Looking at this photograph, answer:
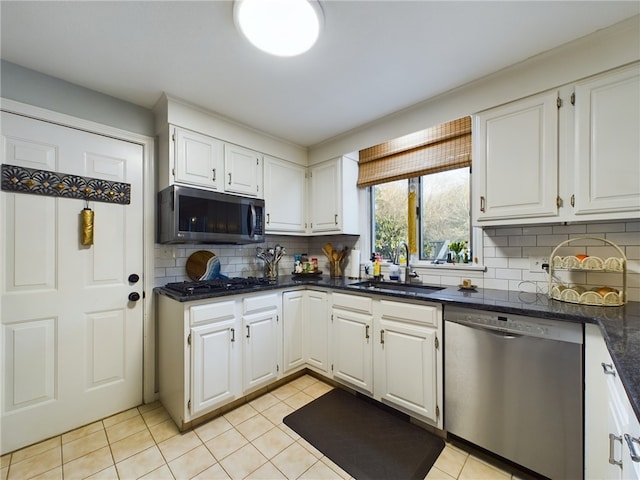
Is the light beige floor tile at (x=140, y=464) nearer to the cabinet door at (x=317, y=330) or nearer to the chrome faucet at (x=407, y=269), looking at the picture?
the cabinet door at (x=317, y=330)

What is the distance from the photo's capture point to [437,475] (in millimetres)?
1452

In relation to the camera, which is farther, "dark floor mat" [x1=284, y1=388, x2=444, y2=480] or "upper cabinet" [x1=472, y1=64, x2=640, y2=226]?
"dark floor mat" [x1=284, y1=388, x2=444, y2=480]

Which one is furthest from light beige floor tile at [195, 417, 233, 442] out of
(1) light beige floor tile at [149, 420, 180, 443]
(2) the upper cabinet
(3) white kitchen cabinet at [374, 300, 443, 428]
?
(2) the upper cabinet

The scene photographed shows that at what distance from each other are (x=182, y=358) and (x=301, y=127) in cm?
216

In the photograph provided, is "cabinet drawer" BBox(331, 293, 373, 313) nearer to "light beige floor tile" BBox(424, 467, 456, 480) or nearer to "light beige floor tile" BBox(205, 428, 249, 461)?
"light beige floor tile" BBox(424, 467, 456, 480)

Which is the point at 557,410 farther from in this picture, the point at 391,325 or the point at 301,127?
the point at 301,127

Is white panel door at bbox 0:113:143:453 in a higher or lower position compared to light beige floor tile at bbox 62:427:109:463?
higher

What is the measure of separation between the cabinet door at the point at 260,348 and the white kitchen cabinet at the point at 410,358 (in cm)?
87

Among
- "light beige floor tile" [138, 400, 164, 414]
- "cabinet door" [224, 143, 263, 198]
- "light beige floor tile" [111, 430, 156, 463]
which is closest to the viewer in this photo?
"light beige floor tile" [111, 430, 156, 463]

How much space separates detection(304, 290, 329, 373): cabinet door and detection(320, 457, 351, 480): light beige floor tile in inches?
32.9

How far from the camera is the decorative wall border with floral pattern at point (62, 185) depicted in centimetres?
165

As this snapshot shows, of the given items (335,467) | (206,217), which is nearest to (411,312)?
(335,467)

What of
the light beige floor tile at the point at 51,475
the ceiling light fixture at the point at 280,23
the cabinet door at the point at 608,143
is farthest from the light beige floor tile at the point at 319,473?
the ceiling light fixture at the point at 280,23

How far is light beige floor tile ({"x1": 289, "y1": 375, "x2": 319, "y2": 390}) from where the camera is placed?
2.42 metres
